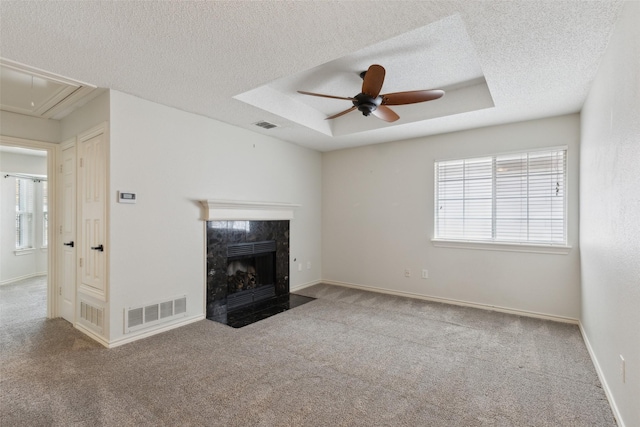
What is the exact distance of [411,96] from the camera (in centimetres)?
281

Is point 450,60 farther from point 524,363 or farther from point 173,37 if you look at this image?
point 524,363

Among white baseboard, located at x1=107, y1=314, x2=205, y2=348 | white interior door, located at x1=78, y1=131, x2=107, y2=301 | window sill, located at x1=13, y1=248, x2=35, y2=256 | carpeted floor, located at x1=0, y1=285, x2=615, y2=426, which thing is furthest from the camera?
window sill, located at x1=13, y1=248, x2=35, y2=256

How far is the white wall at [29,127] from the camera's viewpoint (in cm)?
340

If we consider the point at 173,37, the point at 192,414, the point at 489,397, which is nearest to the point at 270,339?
the point at 192,414

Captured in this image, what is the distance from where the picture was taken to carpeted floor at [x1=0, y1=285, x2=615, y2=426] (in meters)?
1.98

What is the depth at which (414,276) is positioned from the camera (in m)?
4.71

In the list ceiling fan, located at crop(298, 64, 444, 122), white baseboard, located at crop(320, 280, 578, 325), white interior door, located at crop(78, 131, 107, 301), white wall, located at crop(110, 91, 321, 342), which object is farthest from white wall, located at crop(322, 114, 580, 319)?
white interior door, located at crop(78, 131, 107, 301)

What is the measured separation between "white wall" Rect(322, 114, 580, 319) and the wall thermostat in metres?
3.27

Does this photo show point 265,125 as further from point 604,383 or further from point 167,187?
point 604,383

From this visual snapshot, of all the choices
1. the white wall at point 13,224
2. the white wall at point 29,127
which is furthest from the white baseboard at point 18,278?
the white wall at point 29,127

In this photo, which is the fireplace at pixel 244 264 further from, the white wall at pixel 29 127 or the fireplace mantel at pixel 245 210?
the white wall at pixel 29 127

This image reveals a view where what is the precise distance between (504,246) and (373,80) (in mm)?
2842

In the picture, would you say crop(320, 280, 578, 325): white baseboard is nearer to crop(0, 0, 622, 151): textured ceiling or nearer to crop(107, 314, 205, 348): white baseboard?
crop(0, 0, 622, 151): textured ceiling

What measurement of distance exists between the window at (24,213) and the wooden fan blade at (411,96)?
23.8 feet
